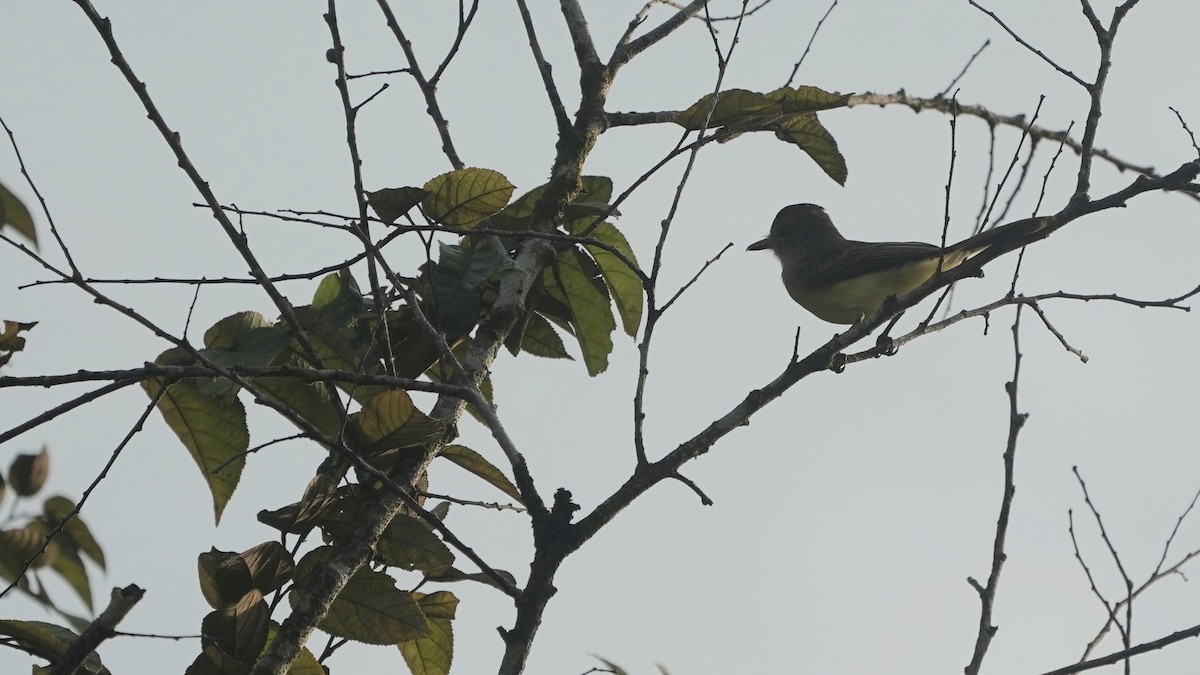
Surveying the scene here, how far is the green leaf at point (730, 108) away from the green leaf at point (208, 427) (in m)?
1.80

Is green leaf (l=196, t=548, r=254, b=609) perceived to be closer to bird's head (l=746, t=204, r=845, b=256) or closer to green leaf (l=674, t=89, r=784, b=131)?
green leaf (l=674, t=89, r=784, b=131)

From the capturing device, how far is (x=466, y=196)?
12.2 ft

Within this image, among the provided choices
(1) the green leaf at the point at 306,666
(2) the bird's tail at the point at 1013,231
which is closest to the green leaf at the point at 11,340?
(1) the green leaf at the point at 306,666

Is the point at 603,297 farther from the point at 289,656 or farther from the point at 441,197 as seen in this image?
the point at 289,656

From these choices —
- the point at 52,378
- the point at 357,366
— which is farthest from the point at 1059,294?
the point at 52,378

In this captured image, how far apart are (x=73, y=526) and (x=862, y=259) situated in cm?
448

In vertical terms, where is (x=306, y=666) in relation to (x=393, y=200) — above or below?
below

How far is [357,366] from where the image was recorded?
3320 mm

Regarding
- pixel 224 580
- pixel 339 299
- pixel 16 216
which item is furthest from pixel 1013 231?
pixel 16 216

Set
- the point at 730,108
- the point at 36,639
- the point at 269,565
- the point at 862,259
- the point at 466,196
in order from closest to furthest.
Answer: the point at 36,639, the point at 269,565, the point at 466,196, the point at 730,108, the point at 862,259

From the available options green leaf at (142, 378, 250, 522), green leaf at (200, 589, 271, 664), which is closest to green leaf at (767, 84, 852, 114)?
green leaf at (142, 378, 250, 522)

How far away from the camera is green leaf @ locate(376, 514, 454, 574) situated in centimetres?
318

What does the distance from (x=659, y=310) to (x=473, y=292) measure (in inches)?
32.7

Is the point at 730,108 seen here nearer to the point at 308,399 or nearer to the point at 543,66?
the point at 543,66
